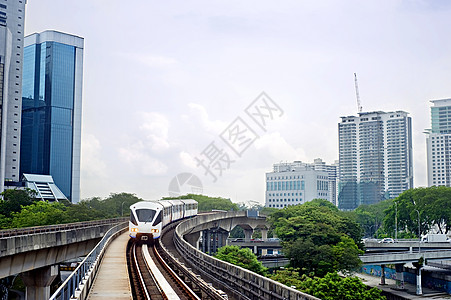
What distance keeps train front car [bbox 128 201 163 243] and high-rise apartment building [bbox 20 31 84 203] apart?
459 feet

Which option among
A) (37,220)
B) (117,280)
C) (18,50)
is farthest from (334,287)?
(18,50)

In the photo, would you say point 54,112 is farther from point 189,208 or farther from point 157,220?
point 157,220

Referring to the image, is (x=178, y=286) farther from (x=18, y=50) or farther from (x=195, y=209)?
(x=18, y=50)

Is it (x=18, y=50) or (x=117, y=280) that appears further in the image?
(x=18, y=50)

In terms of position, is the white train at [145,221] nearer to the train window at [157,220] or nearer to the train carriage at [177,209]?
the train window at [157,220]

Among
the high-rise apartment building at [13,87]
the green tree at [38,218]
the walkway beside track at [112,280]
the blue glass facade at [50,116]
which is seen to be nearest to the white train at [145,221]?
the walkway beside track at [112,280]

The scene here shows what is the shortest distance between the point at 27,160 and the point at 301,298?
178m

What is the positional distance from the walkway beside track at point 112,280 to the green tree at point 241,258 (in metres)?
14.7

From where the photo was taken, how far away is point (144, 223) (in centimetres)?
4200

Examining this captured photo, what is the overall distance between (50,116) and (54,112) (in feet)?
6.45

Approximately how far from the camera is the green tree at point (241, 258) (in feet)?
151

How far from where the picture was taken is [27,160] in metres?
177

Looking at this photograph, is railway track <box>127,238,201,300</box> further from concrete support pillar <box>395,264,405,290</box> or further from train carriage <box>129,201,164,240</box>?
concrete support pillar <box>395,264,405,290</box>

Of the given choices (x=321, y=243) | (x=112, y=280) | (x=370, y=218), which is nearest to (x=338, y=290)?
(x=112, y=280)
